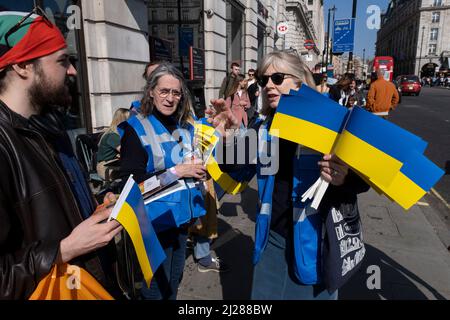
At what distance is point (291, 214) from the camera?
5.71ft

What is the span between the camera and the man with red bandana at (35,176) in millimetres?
1103

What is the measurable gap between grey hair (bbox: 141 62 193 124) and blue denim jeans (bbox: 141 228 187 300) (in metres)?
0.80

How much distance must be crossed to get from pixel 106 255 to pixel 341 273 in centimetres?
109

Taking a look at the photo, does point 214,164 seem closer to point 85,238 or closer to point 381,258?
point 85,238

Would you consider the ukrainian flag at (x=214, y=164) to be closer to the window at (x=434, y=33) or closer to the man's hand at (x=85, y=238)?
the man's hand at (x=85, y=238)

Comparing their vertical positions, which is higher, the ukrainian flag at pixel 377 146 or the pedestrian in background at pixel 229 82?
the pedestrian in background at pixel 229 82

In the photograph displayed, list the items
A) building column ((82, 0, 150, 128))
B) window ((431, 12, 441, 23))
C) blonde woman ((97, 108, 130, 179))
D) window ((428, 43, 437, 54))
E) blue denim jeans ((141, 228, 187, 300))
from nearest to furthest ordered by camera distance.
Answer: blue denim jeans ((141, 228, 187, 300)), blonde woman ((97, 108, 130, 179)), building column ((82, 0, 150, 128)), window ((431, 12, 441, 23)), window ((428, 43, 437, 54))

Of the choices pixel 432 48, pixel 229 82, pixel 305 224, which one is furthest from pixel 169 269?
pixel 432 48

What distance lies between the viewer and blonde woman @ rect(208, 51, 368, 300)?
4.97 ft

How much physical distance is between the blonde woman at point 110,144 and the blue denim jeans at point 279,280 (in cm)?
241

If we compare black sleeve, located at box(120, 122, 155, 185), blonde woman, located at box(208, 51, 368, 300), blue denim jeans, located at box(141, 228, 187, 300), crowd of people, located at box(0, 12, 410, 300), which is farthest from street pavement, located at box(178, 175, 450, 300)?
black sleeve, located at box(120, 122, 155, 185)

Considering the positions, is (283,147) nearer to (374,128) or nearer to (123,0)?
(374,128)

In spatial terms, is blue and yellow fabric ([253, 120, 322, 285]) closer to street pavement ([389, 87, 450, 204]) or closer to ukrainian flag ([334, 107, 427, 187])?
ukrainian flag ([334, 107, 427, 187])

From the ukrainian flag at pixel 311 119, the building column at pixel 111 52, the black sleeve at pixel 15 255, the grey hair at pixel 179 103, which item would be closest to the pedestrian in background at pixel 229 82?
the building column at pixel 111 52
